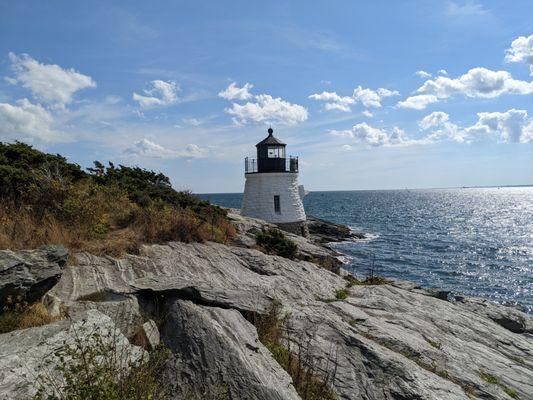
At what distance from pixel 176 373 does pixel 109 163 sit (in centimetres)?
1729

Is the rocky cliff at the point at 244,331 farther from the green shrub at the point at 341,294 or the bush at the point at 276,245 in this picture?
the bush at the point at 276,245

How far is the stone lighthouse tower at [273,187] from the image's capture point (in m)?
28.5

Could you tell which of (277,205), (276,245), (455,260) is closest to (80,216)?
(276,245)

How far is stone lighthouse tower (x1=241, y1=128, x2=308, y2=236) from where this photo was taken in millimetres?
28484

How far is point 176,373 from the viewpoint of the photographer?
4945mm

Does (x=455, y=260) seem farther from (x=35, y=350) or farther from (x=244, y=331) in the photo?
(x=35, y=350)

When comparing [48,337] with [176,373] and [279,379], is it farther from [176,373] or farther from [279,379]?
[279,379]

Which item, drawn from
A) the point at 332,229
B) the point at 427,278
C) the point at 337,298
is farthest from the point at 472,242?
the point at 337,298

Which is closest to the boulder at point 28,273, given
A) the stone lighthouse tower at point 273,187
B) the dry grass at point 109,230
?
the dry grass at point 109,230

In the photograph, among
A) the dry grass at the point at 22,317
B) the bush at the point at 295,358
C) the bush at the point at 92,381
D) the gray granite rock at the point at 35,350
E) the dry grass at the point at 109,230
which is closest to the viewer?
the bush at the point at 92,381

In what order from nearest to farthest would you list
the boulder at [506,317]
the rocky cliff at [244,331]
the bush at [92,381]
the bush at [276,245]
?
the bush at [92,381]
the rocky cliff at [244,331]
the bush at [276,245]
the boulder at [506,317]

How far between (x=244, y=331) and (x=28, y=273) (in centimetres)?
346

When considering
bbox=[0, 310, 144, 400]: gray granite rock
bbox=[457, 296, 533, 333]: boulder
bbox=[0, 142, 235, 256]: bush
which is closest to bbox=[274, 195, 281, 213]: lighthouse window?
bbox=[0, 142, 235, 256]: bush

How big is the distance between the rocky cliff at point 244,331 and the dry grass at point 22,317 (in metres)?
0.22
